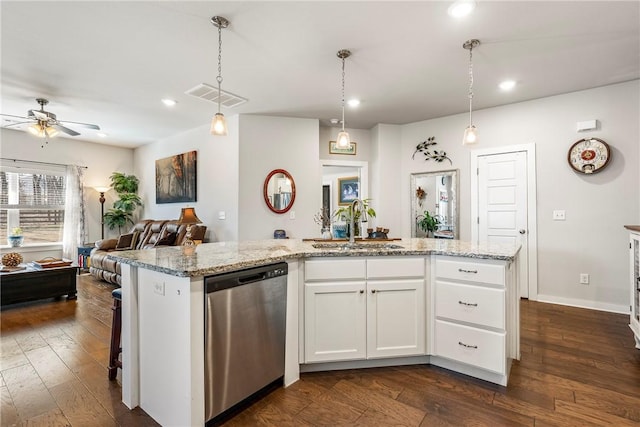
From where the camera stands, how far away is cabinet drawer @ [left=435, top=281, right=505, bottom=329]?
1957 mm

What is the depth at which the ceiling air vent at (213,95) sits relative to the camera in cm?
359

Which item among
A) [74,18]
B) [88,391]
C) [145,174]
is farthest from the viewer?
[145,174]

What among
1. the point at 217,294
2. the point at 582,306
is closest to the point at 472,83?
the point at 582,306

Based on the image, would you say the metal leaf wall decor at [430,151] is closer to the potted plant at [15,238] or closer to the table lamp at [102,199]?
the table lamp at [102,199]

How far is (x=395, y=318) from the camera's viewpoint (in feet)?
7.20

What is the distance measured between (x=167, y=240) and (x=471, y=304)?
432 cm

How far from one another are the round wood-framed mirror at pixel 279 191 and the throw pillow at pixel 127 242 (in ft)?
8.96

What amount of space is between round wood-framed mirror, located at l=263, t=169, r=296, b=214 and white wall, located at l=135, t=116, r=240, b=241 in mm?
459

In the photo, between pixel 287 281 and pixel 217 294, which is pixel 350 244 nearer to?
pixel 287 281

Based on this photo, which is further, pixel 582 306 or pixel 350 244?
pixel 582 306

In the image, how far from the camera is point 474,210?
4402 millimetres

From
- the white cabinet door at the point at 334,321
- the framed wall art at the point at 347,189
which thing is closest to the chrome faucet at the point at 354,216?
the white cabinet door at the point at 334,321

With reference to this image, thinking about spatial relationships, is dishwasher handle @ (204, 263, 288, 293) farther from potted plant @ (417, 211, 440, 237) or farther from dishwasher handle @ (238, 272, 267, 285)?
potted plant @ (417, 211, 440, 237)

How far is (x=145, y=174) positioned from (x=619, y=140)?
25.0 feet
